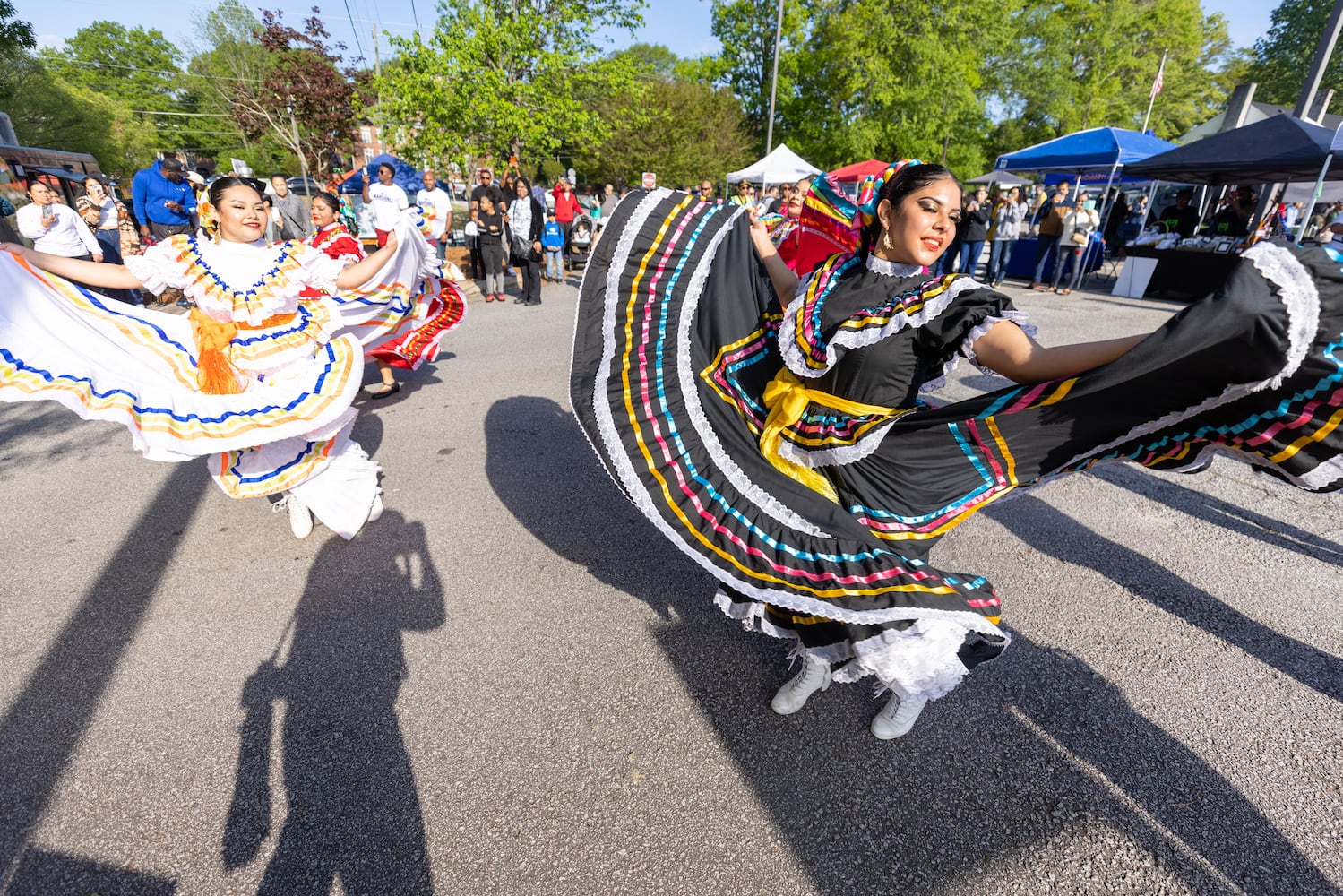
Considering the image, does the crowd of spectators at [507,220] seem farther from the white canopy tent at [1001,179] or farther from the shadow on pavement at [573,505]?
the white canopy tent at [1001,179]

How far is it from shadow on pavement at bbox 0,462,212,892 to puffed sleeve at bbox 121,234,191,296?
4.53 ft

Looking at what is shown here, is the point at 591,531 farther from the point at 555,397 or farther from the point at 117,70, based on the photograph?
the point at 117,70

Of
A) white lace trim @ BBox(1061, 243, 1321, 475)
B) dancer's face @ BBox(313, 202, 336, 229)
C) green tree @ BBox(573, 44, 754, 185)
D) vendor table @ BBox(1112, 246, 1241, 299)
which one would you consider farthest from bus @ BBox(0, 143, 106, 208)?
vendor table @ BBox(1112, 246, 1241, 299)

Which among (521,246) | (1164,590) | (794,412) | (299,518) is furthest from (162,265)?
(521,246)

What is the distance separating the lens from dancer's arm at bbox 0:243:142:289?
278cm

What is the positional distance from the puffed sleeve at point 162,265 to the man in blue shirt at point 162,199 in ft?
24.4

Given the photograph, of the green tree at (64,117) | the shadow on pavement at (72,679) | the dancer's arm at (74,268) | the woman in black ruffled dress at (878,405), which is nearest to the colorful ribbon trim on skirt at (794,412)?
the woman in black ruffled dress at (878,405)

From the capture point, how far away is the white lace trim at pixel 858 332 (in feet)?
5.78

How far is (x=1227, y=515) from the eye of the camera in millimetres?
3912

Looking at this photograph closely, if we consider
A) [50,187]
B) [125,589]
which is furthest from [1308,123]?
[50,187]

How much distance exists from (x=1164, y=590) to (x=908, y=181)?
8.64ft

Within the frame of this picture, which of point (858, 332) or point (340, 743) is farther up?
point (858, 332)

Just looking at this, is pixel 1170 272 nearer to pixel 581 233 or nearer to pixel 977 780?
pixel 581 233

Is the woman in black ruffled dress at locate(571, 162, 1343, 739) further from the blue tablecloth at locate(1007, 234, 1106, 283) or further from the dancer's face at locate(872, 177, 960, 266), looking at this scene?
the blue tablecloth at locate(1007, 234, 1106, 283)
